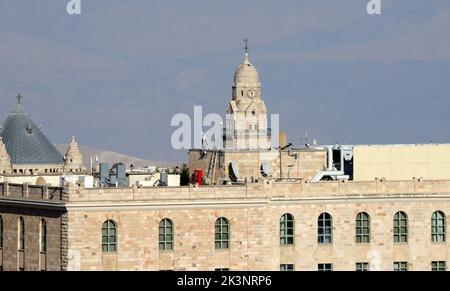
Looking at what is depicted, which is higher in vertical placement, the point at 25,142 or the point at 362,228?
the point at 25,142

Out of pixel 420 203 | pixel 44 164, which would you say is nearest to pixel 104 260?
pixel 420 203

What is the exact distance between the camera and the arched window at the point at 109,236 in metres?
74.6

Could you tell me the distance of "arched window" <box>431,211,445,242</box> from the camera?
8181 cm

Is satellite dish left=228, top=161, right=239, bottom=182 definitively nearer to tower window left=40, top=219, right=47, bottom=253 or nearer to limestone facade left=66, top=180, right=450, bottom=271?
limestone facade left=66, top=180, right=450, bottom=271

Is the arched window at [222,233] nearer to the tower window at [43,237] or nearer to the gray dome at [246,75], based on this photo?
the tower window at [43,237]

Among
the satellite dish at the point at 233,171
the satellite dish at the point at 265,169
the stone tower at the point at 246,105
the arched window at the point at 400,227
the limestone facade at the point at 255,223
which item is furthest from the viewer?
the stone tower at the point at 246,105

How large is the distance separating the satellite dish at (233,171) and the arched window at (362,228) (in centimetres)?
739

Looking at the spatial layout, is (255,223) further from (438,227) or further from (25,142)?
(25,142)

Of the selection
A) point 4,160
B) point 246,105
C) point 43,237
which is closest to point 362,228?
point 43,237

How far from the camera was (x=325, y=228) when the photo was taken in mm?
79812

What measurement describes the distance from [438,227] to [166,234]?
45.5 ft

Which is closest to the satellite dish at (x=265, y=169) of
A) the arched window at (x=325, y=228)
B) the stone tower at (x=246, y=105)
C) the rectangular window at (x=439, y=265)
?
the arched window at (x=325, y=228)

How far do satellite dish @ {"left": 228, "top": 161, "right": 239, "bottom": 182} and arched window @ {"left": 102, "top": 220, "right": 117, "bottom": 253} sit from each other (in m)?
11.7

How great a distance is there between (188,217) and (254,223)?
3.08m
